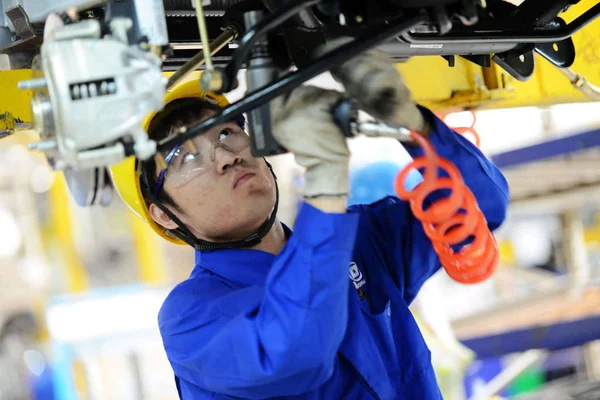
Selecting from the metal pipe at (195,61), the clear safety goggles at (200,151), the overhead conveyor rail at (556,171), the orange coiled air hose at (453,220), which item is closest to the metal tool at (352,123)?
the orange coiled air hose at (453,220)

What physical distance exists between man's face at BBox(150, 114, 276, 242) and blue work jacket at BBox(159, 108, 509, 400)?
8 centimetres

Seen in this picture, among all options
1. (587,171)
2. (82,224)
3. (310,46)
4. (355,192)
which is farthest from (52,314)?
(310,46)

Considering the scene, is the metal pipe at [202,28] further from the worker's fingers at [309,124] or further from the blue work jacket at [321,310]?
the blue work jacket at [321,310]

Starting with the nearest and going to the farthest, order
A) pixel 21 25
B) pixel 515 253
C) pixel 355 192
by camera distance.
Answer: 1. pixel 21 25
2. pixel 355 192
3. pixel 515 253

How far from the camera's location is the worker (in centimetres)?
123

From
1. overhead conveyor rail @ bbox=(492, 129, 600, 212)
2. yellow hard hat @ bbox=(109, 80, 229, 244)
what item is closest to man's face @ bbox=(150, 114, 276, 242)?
yellow hard hat @ bbox=(109, 80, 229, 244)

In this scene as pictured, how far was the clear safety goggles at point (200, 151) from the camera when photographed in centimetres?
177

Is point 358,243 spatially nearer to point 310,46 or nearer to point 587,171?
point 310,46

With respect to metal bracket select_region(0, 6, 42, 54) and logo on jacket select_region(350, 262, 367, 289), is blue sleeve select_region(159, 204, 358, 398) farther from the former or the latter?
metal bracket select_region(0, 6, 42, 54)

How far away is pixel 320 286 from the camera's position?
1.24 m

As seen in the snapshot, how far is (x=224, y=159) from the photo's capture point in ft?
5.71

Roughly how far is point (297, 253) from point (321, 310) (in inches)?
4.0

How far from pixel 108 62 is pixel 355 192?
2.60 m

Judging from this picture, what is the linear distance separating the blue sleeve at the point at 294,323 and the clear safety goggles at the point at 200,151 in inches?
17.2
